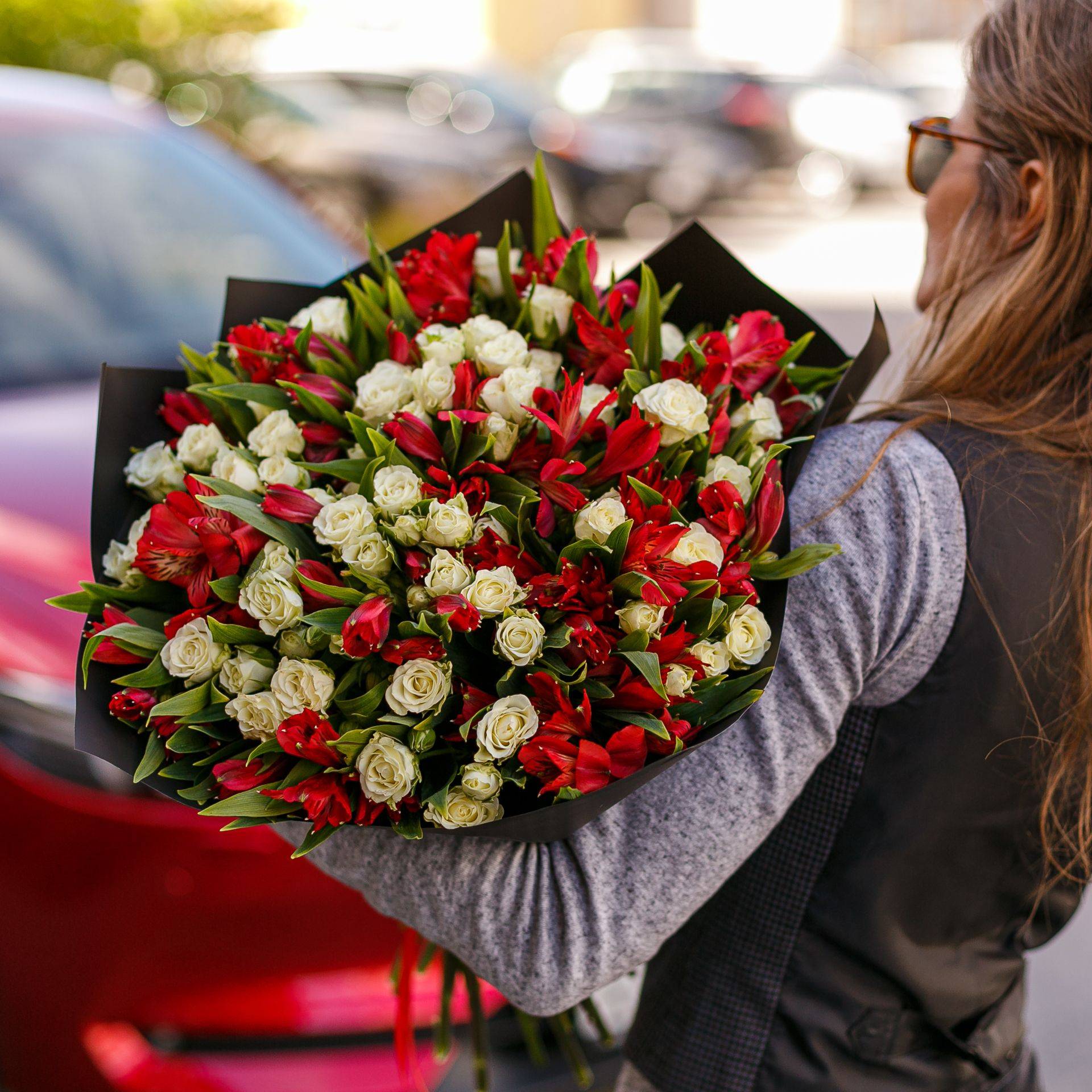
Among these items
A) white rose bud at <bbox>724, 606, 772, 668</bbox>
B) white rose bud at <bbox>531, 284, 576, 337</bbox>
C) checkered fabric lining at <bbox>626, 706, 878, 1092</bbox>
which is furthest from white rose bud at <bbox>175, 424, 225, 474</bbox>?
checkered fabric lining at <bbox>626, 706, 878, 1092</bbox>

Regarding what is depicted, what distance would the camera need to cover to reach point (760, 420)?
109cm

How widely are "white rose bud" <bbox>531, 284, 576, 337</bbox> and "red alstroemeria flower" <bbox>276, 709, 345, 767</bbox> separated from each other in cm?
45

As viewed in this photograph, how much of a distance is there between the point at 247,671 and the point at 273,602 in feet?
0.23

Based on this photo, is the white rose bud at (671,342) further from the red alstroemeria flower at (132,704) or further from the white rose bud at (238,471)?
the red alstroemeria flower at (132,704)

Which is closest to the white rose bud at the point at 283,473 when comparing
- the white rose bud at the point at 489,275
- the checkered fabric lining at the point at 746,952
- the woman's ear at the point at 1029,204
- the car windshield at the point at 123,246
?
the white rose bud at the point at 489,275

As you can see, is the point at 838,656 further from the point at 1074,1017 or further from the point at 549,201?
the point at 1074,1017

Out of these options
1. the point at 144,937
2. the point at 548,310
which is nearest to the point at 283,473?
the point at 548,310

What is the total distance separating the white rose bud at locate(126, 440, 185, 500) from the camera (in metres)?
1.16

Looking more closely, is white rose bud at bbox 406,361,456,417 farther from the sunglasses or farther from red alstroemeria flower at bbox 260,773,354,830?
the sunglasses

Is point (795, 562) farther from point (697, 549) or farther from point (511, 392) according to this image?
point (511, 392)

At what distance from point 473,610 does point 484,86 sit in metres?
10.4

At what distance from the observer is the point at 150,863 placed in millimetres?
1841

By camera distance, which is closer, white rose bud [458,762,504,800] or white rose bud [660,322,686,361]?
white rose bud [458,762,504,800]

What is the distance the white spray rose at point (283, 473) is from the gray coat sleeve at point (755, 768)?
360 mm
